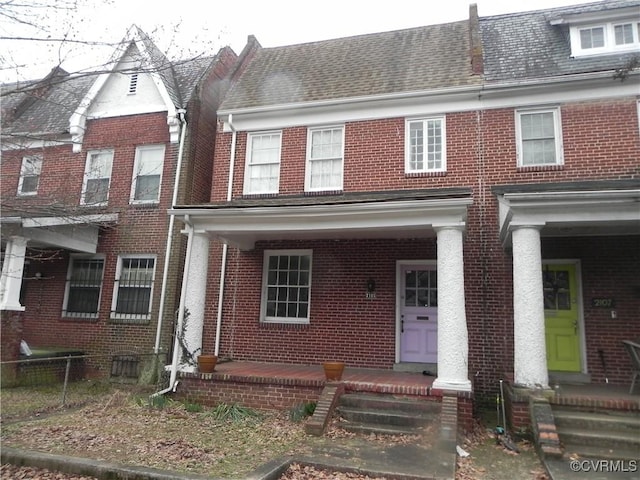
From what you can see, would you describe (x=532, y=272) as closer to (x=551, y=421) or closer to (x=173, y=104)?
(x=551, y=421)

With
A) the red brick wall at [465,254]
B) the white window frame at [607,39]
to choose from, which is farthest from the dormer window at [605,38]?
the red brick wall at [465,254]

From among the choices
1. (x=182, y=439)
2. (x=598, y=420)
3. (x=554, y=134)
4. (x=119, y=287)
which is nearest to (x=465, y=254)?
(x=554, y=134)

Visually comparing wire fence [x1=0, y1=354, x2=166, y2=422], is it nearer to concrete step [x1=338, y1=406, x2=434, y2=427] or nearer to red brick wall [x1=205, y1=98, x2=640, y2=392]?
red brick wall [x1=205, y1=98, x2=640, y2=392]

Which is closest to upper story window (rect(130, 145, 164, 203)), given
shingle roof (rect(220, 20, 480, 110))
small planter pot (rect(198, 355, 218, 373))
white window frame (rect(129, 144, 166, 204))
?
white window frame (rect(129, 144, 166, 204))

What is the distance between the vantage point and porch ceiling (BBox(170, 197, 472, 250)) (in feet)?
25.1

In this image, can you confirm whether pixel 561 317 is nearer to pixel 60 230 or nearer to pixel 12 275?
pixel 60 230

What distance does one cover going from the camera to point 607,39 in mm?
10156

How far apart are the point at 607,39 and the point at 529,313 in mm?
7072

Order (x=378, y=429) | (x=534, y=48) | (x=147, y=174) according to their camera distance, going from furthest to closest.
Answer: (x=147, y=174), (x=534, y=48), (x=378, y=429)

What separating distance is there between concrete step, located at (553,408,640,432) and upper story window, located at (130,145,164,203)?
10.3m

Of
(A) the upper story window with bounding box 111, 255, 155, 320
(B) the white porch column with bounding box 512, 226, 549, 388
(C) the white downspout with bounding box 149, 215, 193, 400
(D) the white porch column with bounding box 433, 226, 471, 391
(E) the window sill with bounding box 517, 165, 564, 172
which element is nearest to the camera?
Answer: (B) the white porch column with bounding box 512, 226, 549, 388

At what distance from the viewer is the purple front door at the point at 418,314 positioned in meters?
9.69

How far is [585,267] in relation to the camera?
8.91 metres

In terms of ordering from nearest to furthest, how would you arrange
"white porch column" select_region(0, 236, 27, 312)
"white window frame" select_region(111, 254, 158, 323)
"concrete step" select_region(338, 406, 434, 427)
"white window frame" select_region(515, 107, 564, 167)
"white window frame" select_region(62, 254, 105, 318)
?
"concrete step" select_region(338, 406, 434, 427)
"white window frame" select_region(515, 107, 564, 167)
"white porch column" select_region(0, 236, 27, 312)
"white window frame" select_region(111, 254, 158, 323)
"white window frame" select_region(62, 254, 105, 318)
